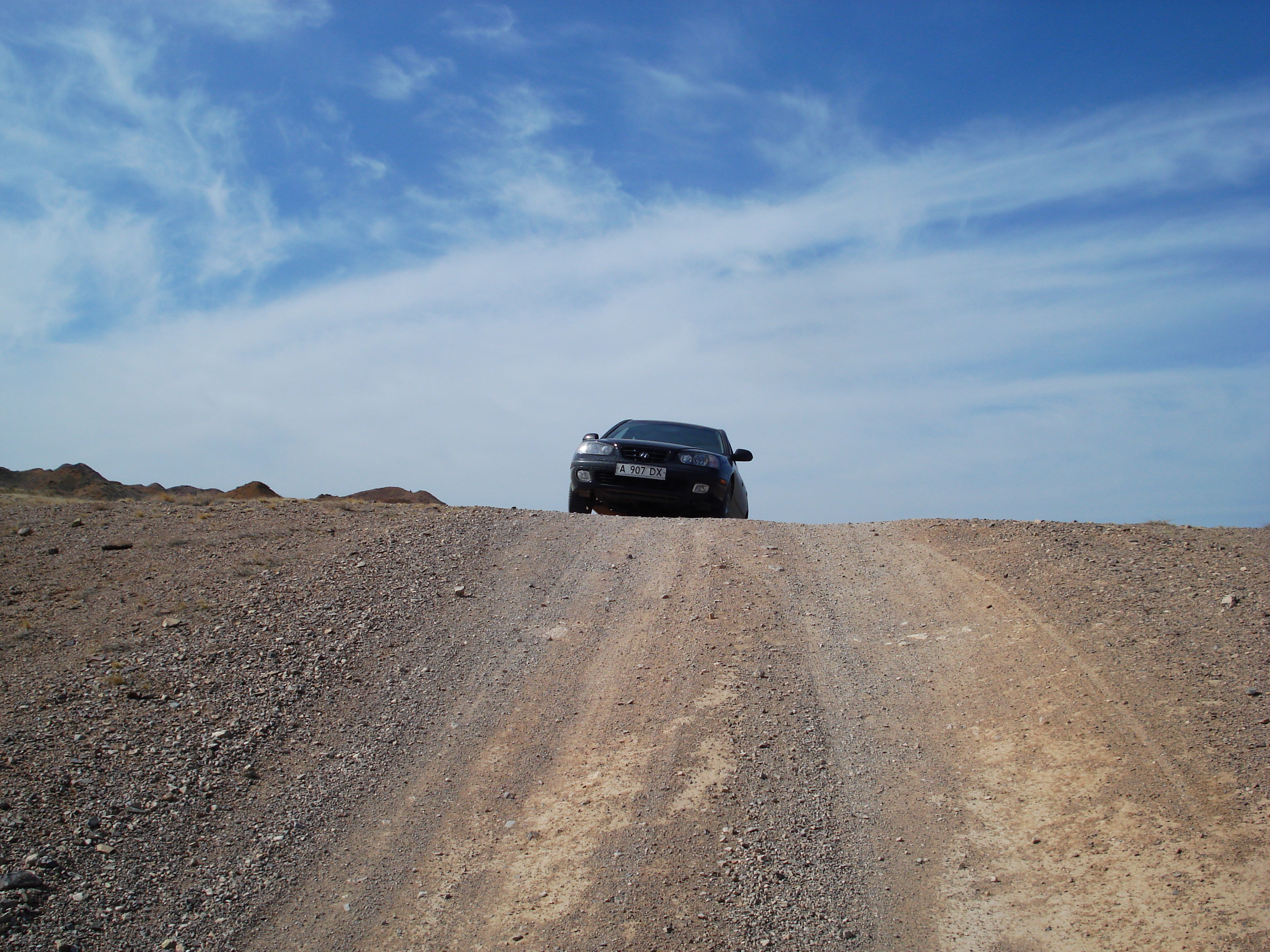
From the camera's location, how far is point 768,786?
4734 mm

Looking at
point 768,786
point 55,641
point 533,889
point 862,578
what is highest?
point 862,578

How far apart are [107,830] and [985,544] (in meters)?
7.75

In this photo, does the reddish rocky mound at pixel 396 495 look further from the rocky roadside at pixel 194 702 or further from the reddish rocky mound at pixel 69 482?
the rocky roadside at pixel 194 702

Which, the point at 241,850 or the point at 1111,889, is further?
the point at 241,850

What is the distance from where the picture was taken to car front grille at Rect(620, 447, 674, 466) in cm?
1013

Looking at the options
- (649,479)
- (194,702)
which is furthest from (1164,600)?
(194,702)

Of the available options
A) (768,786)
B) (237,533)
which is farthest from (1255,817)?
(237,533)

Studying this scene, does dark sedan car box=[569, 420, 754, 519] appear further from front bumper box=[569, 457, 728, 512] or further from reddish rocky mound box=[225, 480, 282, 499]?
reddish rocky mound box=[225, 480, 282, 499]

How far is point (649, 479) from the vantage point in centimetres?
1011

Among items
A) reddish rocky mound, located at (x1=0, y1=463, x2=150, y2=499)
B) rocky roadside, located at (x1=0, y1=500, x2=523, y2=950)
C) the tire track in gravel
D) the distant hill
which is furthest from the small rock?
reddish rocky mound, located at (x1=0, y1=463, x2=150, y2=499)

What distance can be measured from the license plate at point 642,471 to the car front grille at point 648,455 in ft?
0.18

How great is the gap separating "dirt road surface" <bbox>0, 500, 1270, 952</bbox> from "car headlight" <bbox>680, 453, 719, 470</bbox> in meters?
2.17

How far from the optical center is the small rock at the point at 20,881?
3.71 m

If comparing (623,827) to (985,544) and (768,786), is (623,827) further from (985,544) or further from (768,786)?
(985,544)
